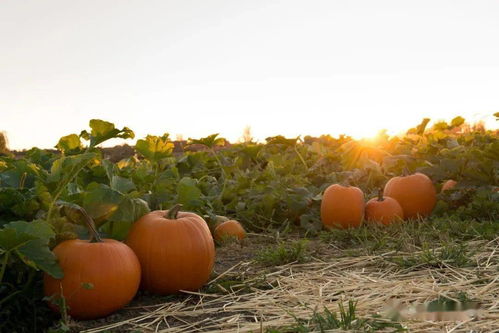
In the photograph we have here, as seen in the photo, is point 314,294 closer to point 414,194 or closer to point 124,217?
point 124,217

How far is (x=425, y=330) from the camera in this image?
237cm

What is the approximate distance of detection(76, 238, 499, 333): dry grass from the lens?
102 inches

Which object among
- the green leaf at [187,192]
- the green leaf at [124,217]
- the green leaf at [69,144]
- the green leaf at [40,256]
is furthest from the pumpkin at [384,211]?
the green leaf at [40,256]

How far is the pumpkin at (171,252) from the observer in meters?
3.00

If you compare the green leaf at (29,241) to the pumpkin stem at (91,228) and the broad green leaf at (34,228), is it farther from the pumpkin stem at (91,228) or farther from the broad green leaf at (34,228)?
the pumpkin stem at (91,228)

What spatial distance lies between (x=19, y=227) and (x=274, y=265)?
1601mm

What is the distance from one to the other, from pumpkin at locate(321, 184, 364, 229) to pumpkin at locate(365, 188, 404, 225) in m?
0.11

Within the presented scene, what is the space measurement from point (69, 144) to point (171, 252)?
1.13 metres

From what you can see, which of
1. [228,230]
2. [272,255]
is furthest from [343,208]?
[272,255]

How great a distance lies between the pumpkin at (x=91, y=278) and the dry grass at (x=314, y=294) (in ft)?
0.43

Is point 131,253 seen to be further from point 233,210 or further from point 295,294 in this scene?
point 233,210

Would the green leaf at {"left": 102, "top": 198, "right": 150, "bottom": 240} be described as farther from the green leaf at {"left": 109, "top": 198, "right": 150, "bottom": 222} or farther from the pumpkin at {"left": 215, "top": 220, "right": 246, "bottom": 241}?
the pumpkin at {"left": 215, "top": 220, "right": 246, "bottom": 241}

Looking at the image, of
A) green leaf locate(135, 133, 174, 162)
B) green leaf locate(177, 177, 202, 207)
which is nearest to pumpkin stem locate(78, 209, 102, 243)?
green leaf locate(177, 177, 202, 207)

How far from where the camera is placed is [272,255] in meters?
3.59
